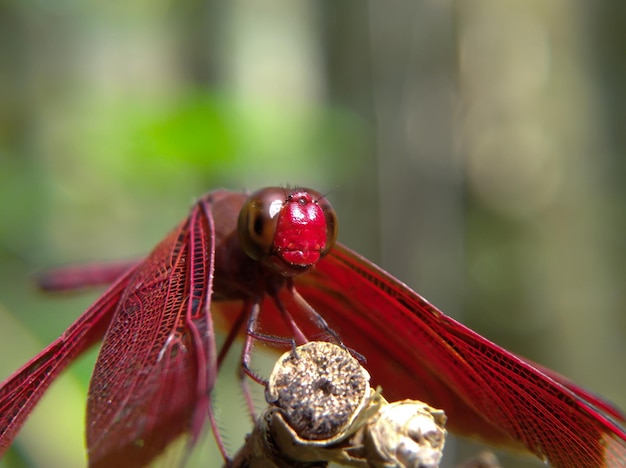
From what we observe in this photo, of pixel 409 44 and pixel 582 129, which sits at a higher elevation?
pixel 409 44

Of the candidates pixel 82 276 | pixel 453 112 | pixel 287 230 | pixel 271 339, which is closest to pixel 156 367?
pixel 271 339

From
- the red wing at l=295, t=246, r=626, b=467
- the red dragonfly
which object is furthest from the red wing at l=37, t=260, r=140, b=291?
the red wing at l=295, t=246, r=626, b=467

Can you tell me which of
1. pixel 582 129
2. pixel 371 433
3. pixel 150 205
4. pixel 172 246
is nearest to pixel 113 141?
pixel 150 205

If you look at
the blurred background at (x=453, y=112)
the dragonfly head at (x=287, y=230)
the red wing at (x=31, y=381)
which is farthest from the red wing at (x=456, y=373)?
the blurred background at (x=453, y=112)

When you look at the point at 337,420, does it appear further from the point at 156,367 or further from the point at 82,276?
the point at 82,276

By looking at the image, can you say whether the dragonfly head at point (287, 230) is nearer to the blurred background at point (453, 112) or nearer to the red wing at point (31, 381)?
the red wing at point (31, 381)

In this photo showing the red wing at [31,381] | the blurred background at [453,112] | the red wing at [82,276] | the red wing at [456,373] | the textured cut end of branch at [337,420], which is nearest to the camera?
the textured cut end of branch at [337,420]

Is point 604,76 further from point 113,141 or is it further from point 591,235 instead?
point 113,141
